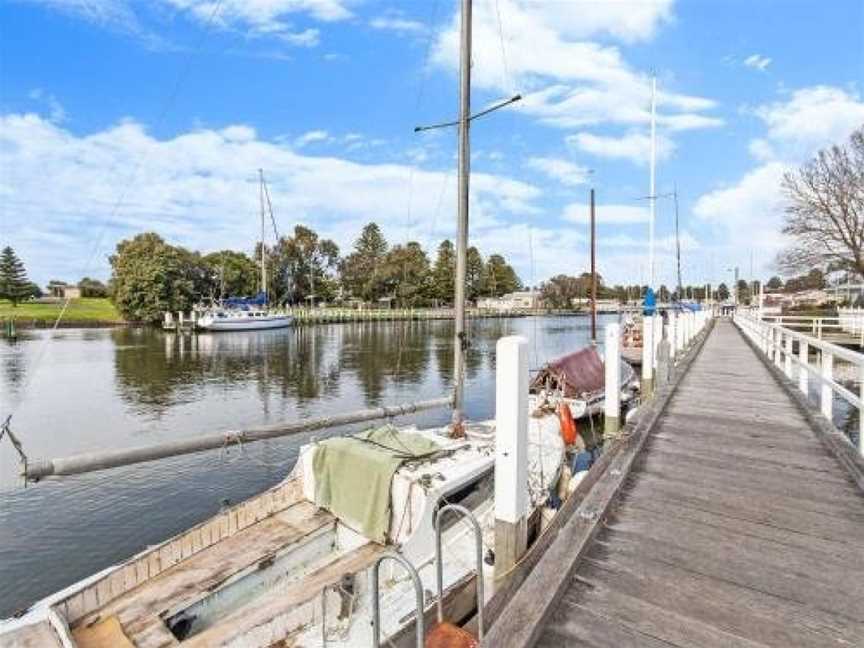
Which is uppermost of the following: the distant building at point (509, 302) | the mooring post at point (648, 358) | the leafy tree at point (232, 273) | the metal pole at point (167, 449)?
the leafy tree at point (232, 273)

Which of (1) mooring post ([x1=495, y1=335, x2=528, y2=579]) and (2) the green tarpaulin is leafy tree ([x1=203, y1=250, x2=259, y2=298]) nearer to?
(2) the green tarpaulin

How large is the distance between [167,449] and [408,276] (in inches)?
4191

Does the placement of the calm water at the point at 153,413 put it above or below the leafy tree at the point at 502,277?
below

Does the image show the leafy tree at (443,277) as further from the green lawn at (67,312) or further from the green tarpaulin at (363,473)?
the green tarpaulin at (363,473)

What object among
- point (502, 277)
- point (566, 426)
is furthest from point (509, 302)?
point (566, 426)

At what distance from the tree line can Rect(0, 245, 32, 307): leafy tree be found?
18441 mm

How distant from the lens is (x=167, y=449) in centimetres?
630

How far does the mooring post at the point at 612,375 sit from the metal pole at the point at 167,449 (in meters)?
3.62

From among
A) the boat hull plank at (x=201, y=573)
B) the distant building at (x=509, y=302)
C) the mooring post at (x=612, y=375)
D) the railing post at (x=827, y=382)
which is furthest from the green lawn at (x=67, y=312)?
the distant building at (x=509, y=302)

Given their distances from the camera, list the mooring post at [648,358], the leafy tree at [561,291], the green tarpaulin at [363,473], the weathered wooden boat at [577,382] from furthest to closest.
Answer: the leafy tree at [561,291] → the weathered wooden boat at [577,382] → the mooring post at [648,358] → the green tarpaulin at [363,473]

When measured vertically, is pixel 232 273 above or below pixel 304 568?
above

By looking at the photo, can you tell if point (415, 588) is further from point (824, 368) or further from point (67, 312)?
point (67, 312)

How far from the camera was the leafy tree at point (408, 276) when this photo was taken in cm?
11006

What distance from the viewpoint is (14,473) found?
46.8ft
